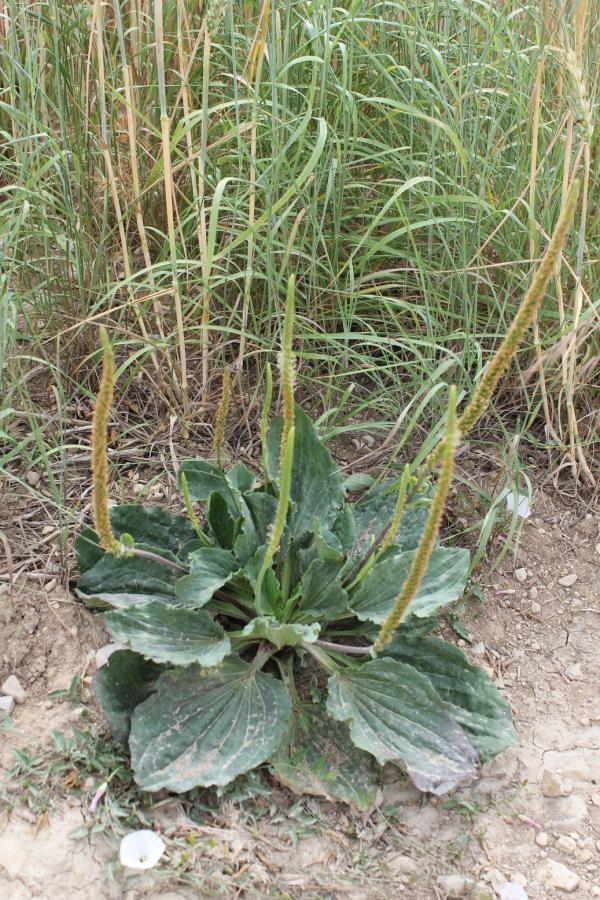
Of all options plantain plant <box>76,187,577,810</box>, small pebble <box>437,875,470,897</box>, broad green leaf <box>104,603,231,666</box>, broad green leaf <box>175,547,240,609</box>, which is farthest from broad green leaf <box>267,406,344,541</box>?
small pebble <box>437,875,470,897</box>

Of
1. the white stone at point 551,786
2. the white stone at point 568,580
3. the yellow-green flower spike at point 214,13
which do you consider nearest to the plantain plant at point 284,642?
the white stone at point 551,786

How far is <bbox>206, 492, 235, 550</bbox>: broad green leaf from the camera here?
1746 mm

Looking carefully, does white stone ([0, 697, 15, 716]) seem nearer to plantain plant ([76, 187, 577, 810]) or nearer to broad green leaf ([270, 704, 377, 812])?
plantain plant ([76, 187, 577, 810])

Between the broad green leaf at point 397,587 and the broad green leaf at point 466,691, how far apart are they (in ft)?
0.33

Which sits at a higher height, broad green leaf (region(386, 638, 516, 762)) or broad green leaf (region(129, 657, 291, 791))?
broad green leaf (region(129, 657, 291, 791))

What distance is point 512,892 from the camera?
1.45 metres

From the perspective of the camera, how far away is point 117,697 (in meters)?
1.53

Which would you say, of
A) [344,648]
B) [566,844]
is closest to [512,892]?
[566,844]

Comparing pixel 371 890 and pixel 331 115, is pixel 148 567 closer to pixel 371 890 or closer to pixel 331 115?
pixel 371 890

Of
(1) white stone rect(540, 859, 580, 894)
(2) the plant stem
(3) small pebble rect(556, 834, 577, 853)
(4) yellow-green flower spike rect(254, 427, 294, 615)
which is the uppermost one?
(4) yellow-green flower spike rect(254, 427, 294, 615)

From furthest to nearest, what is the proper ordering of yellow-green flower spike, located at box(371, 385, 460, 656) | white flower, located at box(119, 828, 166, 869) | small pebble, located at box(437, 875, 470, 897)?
small pebble, located at box(437, 875, 470, 897)
white flower, located at box(119, 828, 166, 869)
yellow-green flower spike, located at box(371, 385, 460, 656)

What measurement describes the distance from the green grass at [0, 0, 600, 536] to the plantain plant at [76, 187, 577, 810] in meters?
0.27

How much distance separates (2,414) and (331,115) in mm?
1124

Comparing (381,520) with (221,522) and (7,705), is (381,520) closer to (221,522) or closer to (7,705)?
(221,522)
